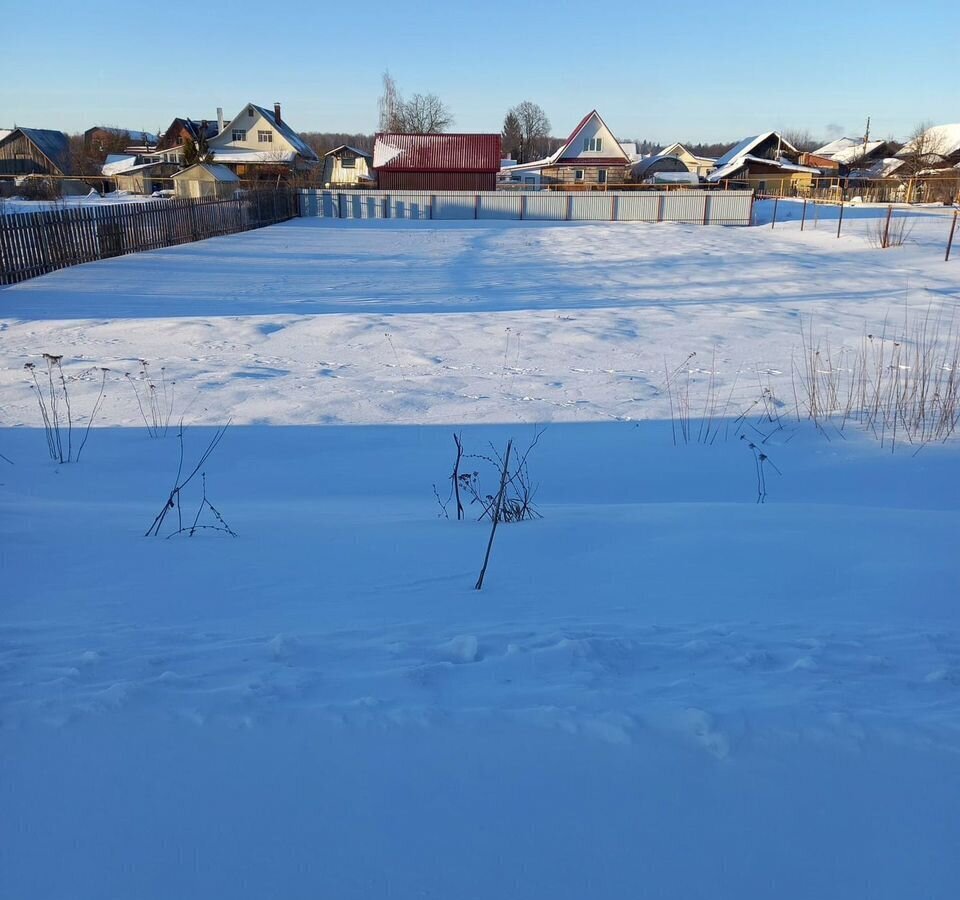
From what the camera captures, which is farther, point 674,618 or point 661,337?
point 661,337

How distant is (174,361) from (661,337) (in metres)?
6.80

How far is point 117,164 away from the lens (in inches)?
2413

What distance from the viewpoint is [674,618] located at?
320 centimetres

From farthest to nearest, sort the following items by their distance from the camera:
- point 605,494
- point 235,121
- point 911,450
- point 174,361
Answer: point 235,121 → point 174,361 → point 911,450 → point 605,494

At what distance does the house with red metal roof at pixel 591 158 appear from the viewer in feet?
174

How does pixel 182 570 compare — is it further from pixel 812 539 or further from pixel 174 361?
pixel 174 361

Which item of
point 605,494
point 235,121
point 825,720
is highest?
point 235,121

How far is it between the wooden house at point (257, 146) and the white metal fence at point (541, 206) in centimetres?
2391

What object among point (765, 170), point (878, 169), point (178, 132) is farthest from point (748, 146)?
point (178, 132)

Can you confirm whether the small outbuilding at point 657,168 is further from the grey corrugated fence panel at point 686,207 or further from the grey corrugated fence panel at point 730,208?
the grey corrugated fence panel at point 730,208

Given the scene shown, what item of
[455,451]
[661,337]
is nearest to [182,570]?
[455,451]

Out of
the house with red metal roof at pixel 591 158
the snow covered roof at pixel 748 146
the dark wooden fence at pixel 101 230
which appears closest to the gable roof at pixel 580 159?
the house with red metal roof at pixel 591 158

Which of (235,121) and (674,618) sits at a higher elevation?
(235,121)

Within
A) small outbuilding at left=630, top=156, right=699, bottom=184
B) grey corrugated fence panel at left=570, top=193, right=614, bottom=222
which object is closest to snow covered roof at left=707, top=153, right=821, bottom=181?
small outbuilding at left=630, top=156, right=699, bottom=184
